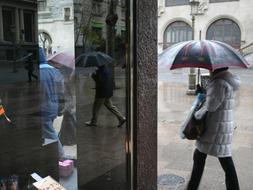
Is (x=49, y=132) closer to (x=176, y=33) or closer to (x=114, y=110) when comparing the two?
(x=114, y=110)

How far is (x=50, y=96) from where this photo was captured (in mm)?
3377

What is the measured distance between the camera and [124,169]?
3.14 m

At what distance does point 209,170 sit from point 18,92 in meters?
3.64

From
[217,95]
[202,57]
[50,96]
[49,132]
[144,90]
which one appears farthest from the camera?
[202,57]

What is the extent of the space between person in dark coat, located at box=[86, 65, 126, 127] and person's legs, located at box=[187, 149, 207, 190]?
71.0 inches

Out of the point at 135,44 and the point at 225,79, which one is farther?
the point at 225,79

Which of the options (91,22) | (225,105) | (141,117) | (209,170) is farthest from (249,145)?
(91,22)

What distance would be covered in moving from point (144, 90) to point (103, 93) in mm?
326

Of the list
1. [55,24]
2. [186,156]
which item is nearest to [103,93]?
[55,24]

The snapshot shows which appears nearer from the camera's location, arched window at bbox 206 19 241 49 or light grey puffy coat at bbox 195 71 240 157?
light grey puffy coat at bbox 195 71 240 157

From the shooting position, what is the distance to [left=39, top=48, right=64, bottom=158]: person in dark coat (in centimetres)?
331

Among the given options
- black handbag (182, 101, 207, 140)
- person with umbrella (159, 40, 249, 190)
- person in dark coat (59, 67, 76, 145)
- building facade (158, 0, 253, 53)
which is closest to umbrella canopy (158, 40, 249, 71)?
person with umbrella (159, 40, 249, 190)

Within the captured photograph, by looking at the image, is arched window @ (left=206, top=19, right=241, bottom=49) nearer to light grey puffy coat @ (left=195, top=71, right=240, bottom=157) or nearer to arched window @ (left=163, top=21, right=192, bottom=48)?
arched window @ (left=163, top=21, right=192, bottom=48)

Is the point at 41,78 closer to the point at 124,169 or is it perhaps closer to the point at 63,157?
the point at 63,157
